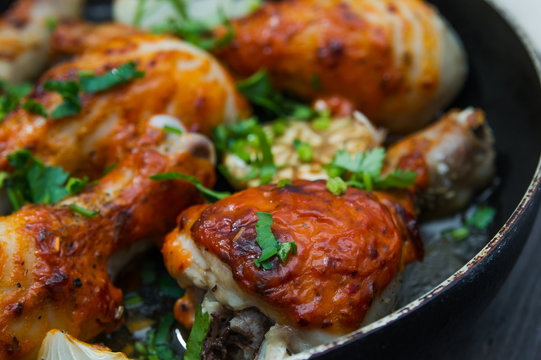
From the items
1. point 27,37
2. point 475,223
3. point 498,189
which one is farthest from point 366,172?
point 27,37

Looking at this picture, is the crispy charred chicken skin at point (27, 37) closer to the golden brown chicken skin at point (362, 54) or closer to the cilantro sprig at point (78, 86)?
the cilantro sprig at point (78, 86)

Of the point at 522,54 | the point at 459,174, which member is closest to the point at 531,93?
the point at 522,54

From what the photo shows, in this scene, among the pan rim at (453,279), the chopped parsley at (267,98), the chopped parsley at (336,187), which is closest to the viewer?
the pan rim at (453,279)

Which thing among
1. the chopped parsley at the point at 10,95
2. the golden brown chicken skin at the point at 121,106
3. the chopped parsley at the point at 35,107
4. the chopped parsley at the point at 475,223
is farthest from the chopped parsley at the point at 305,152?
the chopped parsley at the point at 10,95

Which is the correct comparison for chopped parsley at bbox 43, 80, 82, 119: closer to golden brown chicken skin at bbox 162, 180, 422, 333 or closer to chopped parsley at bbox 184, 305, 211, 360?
golden brown chicken skin at bbox 162, 180, 422, 333

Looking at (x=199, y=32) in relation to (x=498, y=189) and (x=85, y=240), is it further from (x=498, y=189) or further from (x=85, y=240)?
(x=498, y=189)

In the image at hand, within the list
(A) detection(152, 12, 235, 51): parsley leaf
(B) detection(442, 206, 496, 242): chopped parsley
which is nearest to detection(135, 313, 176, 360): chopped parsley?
(B) detection(442, 206, 496, 242): chopped parsley

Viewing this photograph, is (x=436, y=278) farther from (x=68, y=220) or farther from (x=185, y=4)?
(x=185, y=4)

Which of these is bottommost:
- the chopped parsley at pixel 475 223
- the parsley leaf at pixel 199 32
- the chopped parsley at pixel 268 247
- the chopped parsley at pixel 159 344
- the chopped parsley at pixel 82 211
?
the chopped parsley at pixel 159 344
